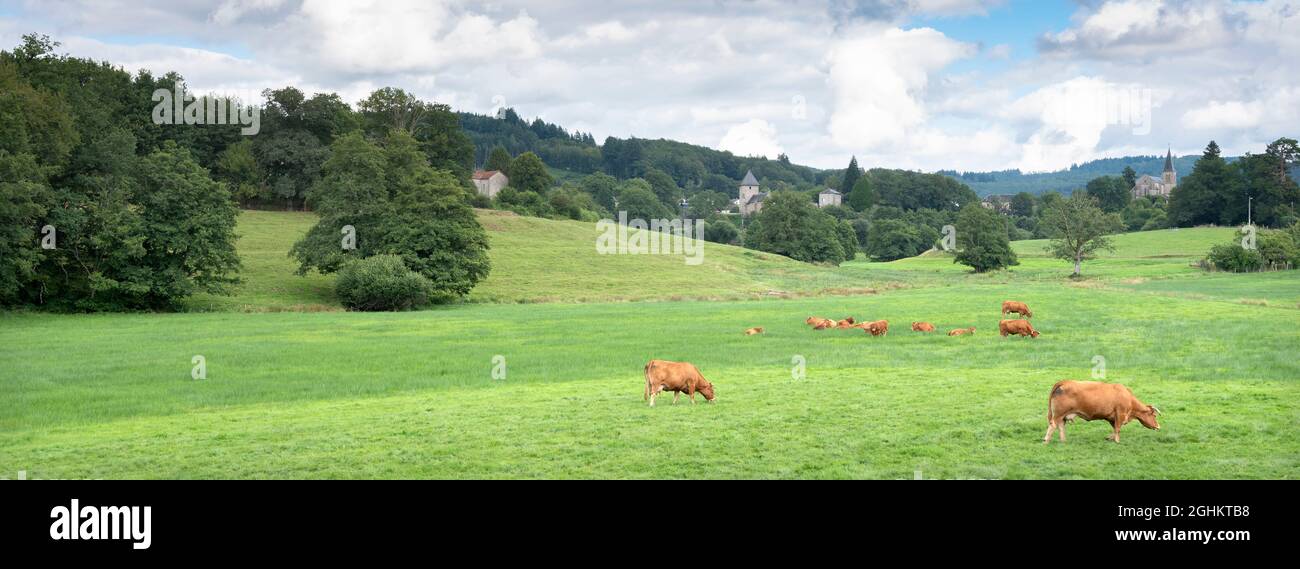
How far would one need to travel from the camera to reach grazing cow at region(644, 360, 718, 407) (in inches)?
769

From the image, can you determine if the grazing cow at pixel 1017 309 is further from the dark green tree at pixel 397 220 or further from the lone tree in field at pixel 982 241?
the lone tree in field at pixel 982 241

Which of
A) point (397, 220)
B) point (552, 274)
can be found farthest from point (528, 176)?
point (397, 220)

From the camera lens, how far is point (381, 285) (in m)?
61.9

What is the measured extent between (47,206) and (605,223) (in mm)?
77632

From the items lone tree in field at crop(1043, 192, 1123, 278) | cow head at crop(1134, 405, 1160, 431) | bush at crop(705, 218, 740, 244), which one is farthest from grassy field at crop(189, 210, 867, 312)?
cow head at crop(1134, 405, 1160, 431)

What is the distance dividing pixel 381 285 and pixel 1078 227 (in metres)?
79.1

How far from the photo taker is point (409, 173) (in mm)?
76250

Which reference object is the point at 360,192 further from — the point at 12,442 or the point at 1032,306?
the point at 12,442

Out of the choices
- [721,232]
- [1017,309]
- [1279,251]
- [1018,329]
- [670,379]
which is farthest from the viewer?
[721,232]

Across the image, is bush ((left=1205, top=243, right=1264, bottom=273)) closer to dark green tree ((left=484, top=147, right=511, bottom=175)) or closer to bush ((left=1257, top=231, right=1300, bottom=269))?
bush ((left=1257, top=231, right=1300, bottom=269))

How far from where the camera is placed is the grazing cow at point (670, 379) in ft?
64.1

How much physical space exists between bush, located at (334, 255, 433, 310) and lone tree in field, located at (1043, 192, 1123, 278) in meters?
73.8

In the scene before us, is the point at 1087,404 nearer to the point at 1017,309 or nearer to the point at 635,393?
the point at 635,393
